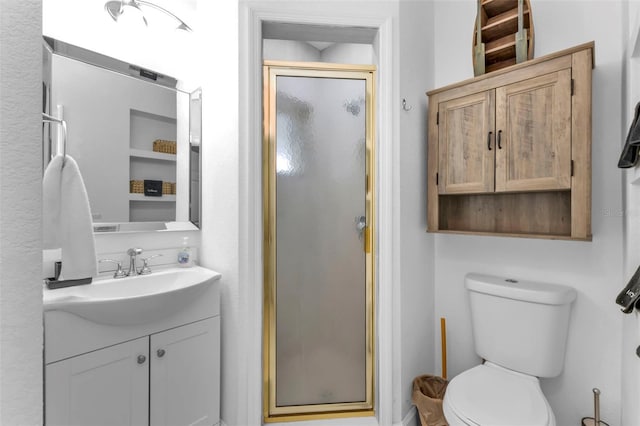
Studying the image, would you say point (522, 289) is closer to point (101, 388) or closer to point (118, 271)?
point (101, 388)

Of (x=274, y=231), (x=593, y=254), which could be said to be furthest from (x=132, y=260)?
(x=593, y=254)

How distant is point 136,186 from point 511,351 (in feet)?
6.47

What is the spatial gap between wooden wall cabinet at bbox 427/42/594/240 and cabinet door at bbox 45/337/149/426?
4.88ft

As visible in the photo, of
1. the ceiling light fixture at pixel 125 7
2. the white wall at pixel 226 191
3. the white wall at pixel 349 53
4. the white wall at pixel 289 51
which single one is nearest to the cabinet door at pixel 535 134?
the white wall at pixel 349 53

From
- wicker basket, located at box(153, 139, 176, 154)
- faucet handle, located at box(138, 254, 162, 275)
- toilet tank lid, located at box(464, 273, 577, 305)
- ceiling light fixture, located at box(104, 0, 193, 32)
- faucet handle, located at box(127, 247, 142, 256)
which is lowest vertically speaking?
toilet tank lid, located at box(464, 273, 577, 305)

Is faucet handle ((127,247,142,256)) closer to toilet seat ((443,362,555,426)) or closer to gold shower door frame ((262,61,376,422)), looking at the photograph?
gold shower door frame ((262,61,376,422))

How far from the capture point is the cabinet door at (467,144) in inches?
57.6

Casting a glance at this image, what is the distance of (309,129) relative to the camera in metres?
1.71

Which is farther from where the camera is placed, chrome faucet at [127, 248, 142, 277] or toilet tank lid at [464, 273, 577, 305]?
chrome faucet at [127, 248, 142, 277]

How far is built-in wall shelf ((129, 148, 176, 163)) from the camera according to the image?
155 centimetres

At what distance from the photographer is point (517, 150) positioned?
138 cm

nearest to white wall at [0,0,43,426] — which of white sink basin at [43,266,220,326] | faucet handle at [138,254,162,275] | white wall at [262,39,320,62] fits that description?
white sink basin at [43,266,220,326]

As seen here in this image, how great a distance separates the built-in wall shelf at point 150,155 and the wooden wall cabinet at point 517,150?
4.62 ft

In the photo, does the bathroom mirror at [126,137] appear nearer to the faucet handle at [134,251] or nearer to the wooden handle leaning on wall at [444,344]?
the faucet handle at [134,251]
